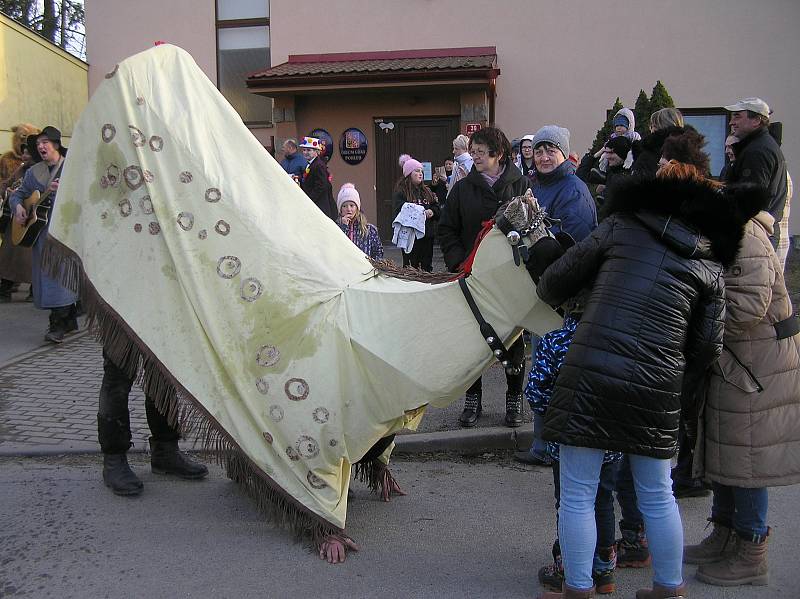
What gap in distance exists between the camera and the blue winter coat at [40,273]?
7.42 m

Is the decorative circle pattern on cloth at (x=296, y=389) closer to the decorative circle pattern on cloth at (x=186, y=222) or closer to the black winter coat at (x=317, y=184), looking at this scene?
the decorative circle pattern on cloth at (x=186, y=222)

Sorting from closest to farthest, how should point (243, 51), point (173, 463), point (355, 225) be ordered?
point (173, 463) → point (355, 225) → point (243, 51)

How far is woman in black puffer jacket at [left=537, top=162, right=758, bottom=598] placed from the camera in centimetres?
271

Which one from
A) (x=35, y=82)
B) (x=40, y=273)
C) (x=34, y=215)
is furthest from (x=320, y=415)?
(x=35, y=82)

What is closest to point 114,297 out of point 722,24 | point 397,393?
point 397,393

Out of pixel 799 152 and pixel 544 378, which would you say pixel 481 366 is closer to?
pixel 544 378

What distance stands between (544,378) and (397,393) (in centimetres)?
69

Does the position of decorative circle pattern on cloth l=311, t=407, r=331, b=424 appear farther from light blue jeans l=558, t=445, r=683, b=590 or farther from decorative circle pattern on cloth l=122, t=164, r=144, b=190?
decorative circle pattern on cloth l=122, t=164, r=144, b=190

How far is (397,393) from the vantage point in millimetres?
3379

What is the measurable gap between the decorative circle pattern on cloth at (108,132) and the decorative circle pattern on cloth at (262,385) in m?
1.45

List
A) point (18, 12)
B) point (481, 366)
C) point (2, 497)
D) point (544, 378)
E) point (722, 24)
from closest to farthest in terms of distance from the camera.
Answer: point (544, 378)
point (481, 366)
point (2, 497)
point (722, 24)
point (18, 12)

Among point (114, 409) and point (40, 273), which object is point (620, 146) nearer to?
point (114, 409)

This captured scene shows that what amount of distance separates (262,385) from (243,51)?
1269 cm

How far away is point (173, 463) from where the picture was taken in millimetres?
4551
